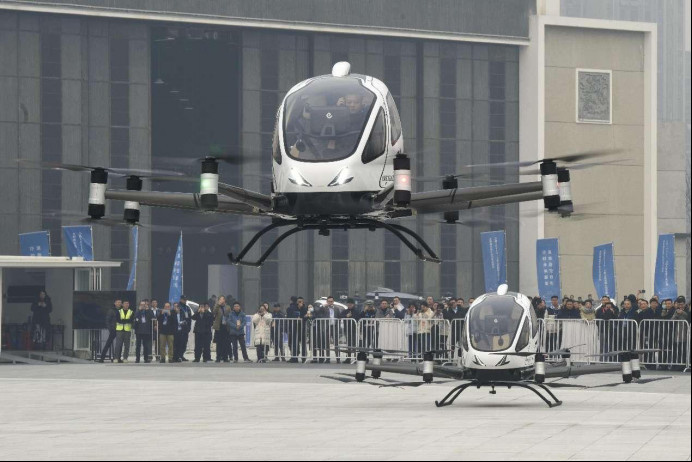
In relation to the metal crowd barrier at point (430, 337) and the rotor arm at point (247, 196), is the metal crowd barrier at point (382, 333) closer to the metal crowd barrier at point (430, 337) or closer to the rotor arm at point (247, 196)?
the metal crowd barrier at point (430, 337)

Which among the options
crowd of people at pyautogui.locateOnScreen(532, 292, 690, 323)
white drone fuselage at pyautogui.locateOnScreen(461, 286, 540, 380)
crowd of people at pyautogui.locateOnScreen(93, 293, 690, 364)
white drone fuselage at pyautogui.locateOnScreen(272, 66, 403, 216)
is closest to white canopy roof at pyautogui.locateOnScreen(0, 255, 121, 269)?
crowd of people at pyautogui.locateOnScreen(93, 293, 690, 364)

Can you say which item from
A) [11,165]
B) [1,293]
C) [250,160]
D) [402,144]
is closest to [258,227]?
[402,144]

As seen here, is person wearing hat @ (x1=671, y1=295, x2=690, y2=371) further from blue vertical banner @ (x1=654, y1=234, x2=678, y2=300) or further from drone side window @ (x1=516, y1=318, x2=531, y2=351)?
drone side window @ (x1=516, y1=318, x2=531, y2=351)

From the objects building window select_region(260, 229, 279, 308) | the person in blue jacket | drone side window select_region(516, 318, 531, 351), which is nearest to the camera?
drone side window select_region(516, 318, 531, 351)

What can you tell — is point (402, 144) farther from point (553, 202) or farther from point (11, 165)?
point (11, 165)

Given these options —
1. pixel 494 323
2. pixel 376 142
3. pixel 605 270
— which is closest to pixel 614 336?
pixel 494 323

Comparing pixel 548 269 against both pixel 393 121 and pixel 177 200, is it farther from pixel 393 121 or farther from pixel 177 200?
pixel 177 200
